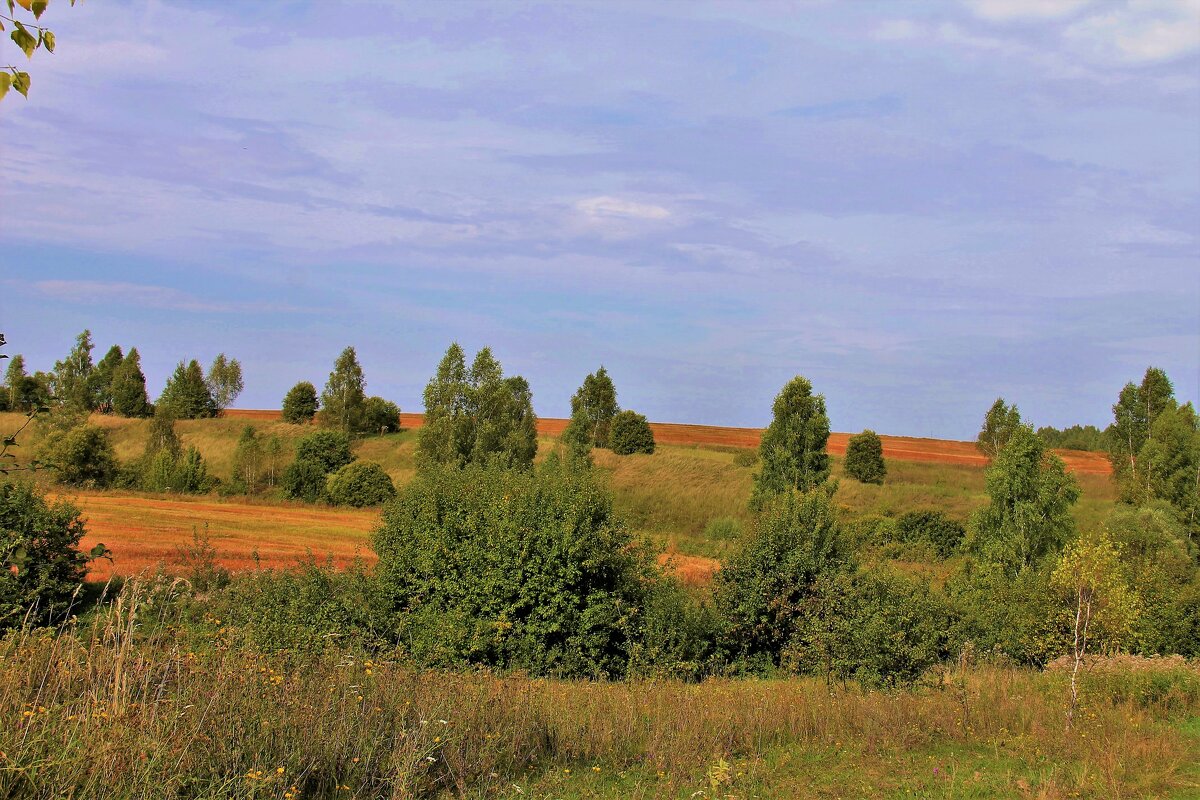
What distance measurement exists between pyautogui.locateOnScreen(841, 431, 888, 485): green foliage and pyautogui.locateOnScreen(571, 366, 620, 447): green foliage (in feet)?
61.0

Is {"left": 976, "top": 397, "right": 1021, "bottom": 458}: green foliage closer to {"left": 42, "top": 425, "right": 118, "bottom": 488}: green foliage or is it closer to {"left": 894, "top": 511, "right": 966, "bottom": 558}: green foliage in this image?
{"left": 894, "top": 511, "right": 966, "bottom": 558}: green foliage

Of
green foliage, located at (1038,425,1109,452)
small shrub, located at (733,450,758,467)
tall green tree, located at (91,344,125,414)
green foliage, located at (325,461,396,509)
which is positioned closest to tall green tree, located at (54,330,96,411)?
tall green tree, located at (91,344,125,414)

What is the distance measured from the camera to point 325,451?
181 feet

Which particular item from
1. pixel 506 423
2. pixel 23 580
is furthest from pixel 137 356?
pixel 23 580

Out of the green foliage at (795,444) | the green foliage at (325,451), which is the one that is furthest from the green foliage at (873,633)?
the green foliage at (325,451)

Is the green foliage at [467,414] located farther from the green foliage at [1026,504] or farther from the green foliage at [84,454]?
the green foliage at [1026,504]

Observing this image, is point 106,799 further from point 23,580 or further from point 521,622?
point 23,580

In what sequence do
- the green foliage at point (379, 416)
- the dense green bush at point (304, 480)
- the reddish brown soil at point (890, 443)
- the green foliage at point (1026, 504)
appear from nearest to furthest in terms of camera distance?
the green foliage at point (1026, 504), the dense green bush at point (304, 480), the reddish brown soil at point (890, 443), the green foliage at point (379, 416)

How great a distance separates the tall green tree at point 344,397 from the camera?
6831cm

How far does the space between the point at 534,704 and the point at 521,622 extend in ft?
30.1

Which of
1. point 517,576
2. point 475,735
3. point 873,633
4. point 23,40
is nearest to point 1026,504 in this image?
point 873,633

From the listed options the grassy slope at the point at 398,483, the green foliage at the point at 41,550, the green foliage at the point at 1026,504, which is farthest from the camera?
the grassy slope at the point at 398,483

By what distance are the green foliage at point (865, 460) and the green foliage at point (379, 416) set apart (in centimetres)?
3758

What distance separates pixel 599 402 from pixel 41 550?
49.7 metres
